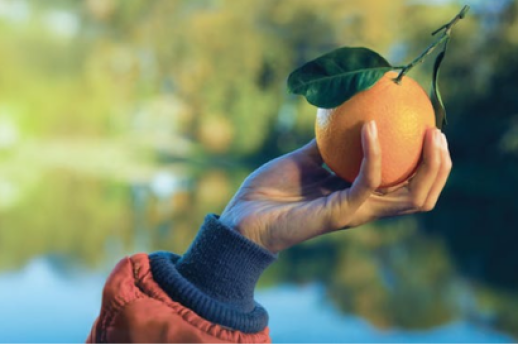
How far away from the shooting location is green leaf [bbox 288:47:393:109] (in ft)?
1.52

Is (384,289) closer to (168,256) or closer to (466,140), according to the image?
(466,140)

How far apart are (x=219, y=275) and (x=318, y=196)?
10cm

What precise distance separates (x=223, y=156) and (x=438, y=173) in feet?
8.69

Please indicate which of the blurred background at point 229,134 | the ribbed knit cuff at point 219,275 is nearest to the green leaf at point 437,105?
the ribbed knit cuff at point 219,275

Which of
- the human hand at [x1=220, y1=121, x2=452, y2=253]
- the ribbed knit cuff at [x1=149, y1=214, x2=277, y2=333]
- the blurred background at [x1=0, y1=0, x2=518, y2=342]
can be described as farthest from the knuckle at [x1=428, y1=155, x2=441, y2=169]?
the blurred background at [x1=0, y1=0, x2=518, y2=342]

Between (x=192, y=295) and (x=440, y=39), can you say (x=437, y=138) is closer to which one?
(x=440, y=39)

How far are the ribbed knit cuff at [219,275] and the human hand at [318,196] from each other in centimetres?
1

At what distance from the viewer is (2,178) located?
321 centimetres

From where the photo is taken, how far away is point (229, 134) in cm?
313

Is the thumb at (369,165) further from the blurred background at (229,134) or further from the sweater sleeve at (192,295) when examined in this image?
the blurred background at (229,134)

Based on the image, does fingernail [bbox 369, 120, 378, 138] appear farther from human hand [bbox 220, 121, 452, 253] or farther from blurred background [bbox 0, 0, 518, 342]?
blurred background [bbox 0, 0, 518, 342]

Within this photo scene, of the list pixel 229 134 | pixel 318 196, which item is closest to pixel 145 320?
pixel 318 196

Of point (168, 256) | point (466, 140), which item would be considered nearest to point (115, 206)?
point (466, 140)

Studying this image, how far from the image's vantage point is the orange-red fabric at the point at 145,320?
459 mm
